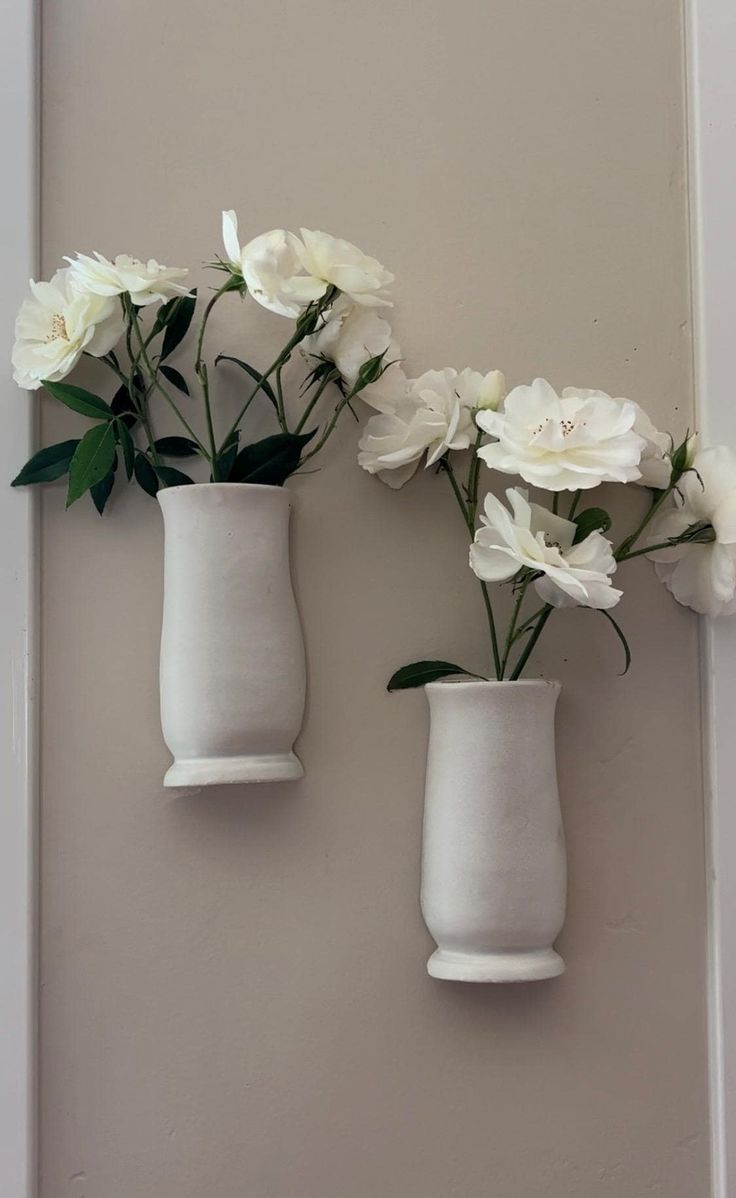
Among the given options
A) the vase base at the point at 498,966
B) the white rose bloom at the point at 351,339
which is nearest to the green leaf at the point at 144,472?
the white rose bloom at the point at 351,339

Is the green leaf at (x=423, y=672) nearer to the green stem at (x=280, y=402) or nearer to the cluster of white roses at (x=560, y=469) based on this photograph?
the cluster of white roses at (x=560, y=469)

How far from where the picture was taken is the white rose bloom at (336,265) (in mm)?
688

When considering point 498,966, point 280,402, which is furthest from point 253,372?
point 498,966

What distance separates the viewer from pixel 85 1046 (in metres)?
0.72

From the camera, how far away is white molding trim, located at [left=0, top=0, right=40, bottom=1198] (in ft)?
2.32

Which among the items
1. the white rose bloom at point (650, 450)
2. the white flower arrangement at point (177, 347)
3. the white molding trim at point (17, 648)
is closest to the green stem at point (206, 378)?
the white flower arrangement at point (177, 347)

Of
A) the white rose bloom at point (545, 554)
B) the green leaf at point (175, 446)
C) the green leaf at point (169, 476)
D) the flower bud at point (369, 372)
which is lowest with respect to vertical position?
the white rose bloom at point (545, 554)

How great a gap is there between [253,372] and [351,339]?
0.23 feet

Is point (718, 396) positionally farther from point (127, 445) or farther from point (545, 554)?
point (127, 445)

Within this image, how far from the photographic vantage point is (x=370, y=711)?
0.75 m

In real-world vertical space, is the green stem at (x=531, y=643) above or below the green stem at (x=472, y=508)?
below

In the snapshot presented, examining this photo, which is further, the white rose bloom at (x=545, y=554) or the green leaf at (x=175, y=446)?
the green leaf at (x=175, y=446)

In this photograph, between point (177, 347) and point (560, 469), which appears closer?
point (560, 469)

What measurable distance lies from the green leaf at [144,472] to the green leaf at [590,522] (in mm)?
271
